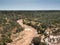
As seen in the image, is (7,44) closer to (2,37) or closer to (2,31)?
(2,37)

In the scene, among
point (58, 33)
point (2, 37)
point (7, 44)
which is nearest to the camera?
point (7, 44)

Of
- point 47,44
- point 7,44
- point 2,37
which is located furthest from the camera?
point 2,37

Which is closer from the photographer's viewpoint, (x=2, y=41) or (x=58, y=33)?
(x=2, y=41)

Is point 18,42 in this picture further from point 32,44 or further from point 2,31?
point 2,31

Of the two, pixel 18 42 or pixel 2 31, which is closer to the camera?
pixel 18 42

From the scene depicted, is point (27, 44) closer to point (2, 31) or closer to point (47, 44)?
point (47, 44)

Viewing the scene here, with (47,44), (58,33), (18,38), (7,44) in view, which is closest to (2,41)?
(7,44)

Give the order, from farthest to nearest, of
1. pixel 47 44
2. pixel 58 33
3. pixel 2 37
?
pixel 58 33, pixel 2 37, pixel 47 44

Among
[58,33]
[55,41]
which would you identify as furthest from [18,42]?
[58,33]

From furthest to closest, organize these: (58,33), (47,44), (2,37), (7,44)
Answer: (58,33) < (2,37) < (7,44) < (47,44)
